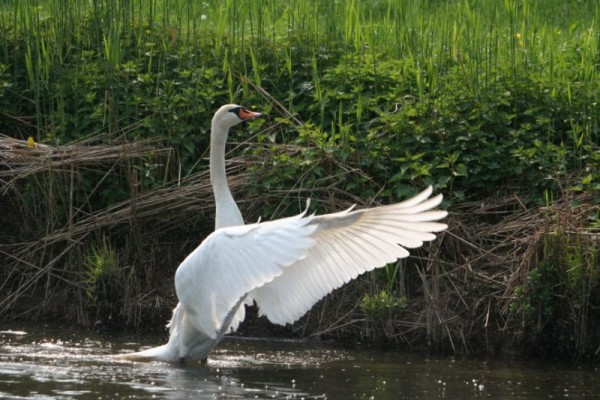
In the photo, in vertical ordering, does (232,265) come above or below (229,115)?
below

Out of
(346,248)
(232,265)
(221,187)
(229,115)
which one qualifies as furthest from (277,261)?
(229,115)

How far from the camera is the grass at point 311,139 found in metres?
9.21

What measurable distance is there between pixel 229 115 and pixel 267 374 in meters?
2.11

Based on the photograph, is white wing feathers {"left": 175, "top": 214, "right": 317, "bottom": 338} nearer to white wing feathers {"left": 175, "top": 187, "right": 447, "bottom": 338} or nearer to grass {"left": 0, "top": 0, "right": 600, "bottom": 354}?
white wing feathers {"left": 175, "top": 187, "right": 447, "bottom": 338}

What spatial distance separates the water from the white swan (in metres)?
0.33

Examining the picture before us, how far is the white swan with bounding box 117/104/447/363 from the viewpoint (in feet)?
22.7

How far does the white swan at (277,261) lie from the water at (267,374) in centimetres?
33

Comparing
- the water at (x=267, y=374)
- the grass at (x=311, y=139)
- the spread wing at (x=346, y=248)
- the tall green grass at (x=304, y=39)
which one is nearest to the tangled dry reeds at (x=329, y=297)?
the grass at (x=311, y=139)

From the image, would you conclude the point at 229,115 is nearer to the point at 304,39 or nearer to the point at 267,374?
the point at 267,374

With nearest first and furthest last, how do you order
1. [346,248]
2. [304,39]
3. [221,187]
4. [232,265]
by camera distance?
1. [232,265]
2. [346,248]
3. [221,187]
4. [304,39]

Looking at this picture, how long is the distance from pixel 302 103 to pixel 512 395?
415 cm

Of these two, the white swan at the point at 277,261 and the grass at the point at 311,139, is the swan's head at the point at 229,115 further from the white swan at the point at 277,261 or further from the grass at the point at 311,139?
the grass at the point at 311,139

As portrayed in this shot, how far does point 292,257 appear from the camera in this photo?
6.79 m

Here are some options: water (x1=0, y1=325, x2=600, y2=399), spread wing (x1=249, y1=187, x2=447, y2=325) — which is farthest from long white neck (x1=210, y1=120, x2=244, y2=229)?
water (x1=0, y1=325, x2=600, y2=399)
